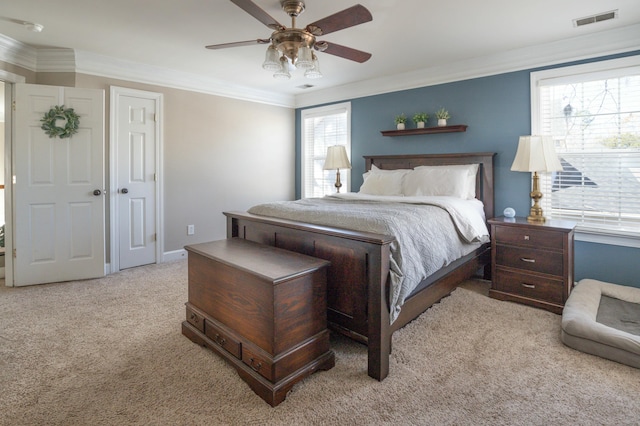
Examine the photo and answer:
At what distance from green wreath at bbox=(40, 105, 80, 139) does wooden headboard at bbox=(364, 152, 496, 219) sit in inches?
142

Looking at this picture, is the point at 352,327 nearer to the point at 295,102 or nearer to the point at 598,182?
the point at 598,182

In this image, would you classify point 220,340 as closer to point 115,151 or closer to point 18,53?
point 115,151

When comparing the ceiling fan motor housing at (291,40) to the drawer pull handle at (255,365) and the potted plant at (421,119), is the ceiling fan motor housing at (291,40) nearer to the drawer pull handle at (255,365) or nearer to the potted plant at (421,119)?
the drawer pull handle at (255,365)

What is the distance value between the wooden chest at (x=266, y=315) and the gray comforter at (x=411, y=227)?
1.27 ft

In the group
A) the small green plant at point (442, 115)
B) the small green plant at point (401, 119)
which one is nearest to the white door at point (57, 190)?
the small green plant at point (401, 119)

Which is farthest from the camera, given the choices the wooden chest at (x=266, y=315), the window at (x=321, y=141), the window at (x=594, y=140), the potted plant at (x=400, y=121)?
the window at (x=321, y=141)

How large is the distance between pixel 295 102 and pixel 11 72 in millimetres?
3608

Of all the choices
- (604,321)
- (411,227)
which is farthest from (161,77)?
(604,321)

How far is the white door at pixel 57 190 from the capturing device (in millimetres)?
3377

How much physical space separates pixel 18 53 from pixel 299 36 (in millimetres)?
3173

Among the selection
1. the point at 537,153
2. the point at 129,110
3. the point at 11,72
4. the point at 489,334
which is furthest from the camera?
the point at 129,110

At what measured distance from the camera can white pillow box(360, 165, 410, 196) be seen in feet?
13.0

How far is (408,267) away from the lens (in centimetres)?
197

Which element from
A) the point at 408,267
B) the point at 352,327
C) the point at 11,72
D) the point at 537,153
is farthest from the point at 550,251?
the point at 11,72
